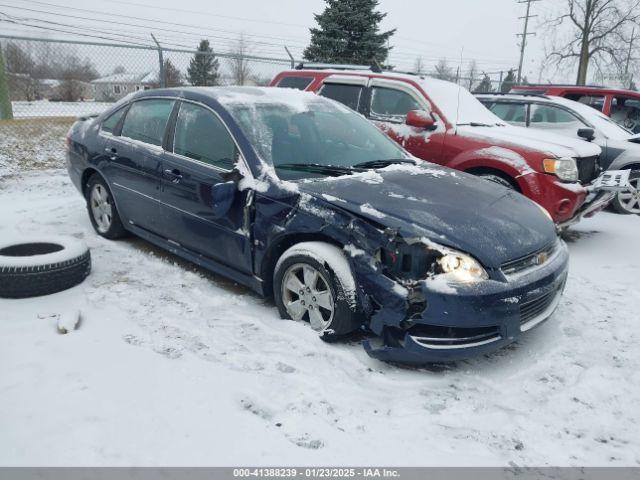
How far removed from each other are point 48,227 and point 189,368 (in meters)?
3.59

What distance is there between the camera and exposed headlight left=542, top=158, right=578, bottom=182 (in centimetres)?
523

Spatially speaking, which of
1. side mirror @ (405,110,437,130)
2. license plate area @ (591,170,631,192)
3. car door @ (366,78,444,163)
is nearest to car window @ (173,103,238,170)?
side mirror @ (405,110,437,130)

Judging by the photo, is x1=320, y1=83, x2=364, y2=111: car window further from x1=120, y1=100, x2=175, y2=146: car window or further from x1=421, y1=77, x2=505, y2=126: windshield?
x1=120, y1=100, x2=175, y2=146: car window

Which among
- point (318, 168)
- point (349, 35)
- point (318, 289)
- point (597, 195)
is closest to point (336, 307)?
point (318, 289)

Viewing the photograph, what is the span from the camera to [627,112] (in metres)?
9.40

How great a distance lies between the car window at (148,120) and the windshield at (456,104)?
3213 millimetres

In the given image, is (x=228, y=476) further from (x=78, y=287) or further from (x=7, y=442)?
(x=78, y=287)

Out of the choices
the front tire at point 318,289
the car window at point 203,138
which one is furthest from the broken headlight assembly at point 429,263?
the car window at point 203,138

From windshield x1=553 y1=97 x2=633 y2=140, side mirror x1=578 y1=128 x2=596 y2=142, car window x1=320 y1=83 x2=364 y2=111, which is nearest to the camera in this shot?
car window x1=320 y1=83 x2=364 y2=111

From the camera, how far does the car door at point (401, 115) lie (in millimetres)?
5883

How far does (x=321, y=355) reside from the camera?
10.3ft

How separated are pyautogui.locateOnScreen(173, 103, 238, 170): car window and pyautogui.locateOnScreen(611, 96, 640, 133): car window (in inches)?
328

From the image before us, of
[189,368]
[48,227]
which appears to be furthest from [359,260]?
[48,227]

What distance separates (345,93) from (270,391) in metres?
4.75
